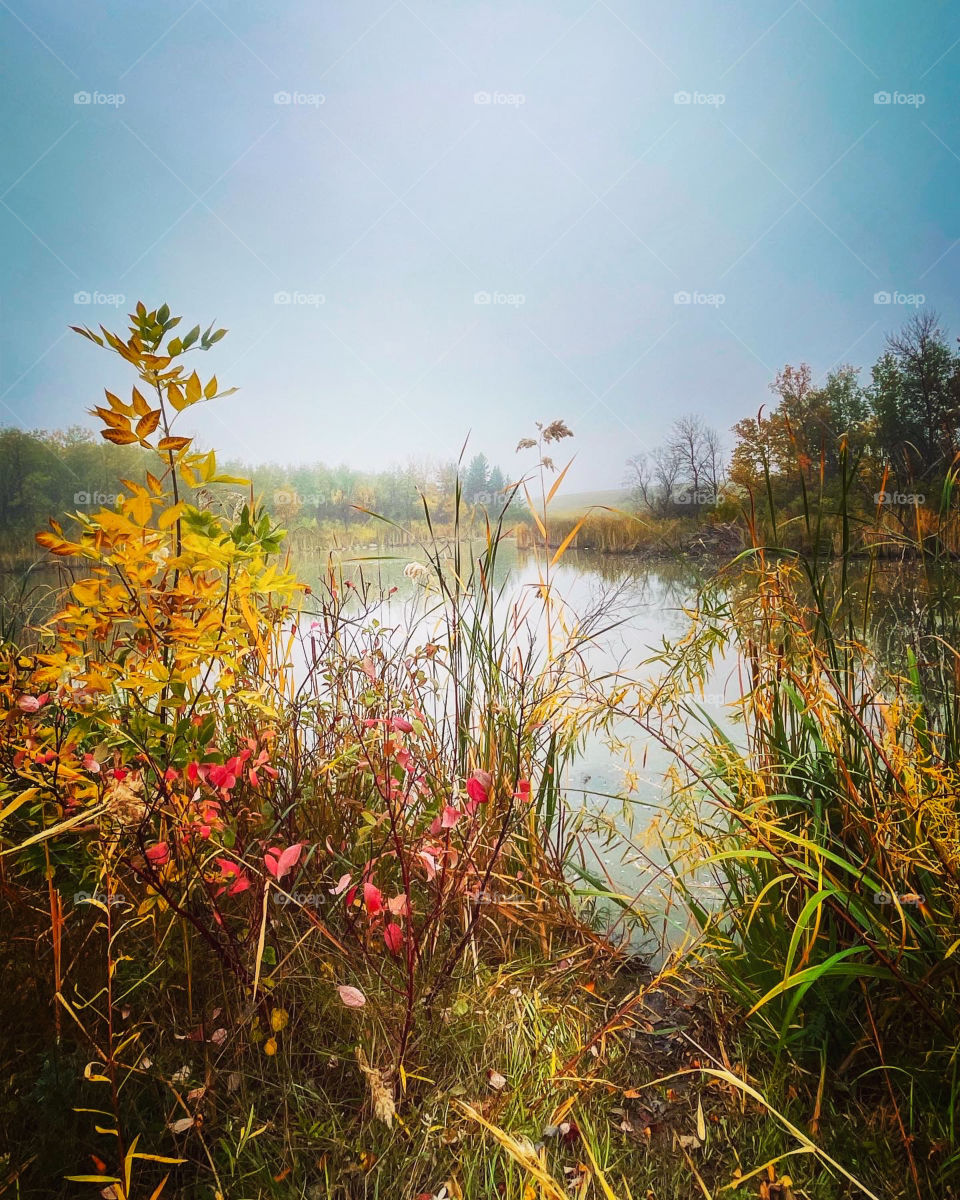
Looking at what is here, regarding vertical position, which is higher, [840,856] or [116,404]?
[116,404]

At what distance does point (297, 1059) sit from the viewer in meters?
0.98

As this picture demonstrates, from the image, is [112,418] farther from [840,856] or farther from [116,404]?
[840,856]

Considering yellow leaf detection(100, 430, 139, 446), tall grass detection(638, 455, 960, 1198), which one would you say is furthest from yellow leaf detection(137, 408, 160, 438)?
tall grass detection(638, 455, 960, 1198)

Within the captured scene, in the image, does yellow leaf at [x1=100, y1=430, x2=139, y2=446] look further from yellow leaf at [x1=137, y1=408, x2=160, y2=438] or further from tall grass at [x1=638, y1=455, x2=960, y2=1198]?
tall grass at [x1=638, y1=455, x2=960, y2=1198]

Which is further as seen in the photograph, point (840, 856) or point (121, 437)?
point (840, 856)

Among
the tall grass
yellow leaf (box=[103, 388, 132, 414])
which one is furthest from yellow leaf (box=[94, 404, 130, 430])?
the tall grass

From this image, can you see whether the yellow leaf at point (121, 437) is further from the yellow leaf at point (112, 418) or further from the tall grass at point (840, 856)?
the tall grass at point (840, 856)

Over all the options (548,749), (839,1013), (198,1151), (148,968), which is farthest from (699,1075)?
(148,968)

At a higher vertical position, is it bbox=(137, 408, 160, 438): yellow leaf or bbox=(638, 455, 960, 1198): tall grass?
bbox=(137, 408, 160, 438): yellow leaf

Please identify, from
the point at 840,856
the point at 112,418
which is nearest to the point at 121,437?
the point at 112,418

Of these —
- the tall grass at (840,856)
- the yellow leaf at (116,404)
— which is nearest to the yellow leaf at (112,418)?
the yellow leaf at (116,404)

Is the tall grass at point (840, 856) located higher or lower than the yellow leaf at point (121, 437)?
lower

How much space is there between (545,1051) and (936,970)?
1.86ft

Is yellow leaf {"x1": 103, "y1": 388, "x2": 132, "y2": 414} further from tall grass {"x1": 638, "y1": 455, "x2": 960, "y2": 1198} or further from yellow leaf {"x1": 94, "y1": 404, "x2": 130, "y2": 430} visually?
tall grass {"x1": 638, "y1": 455, "x2": 960, "y2": 1198}
